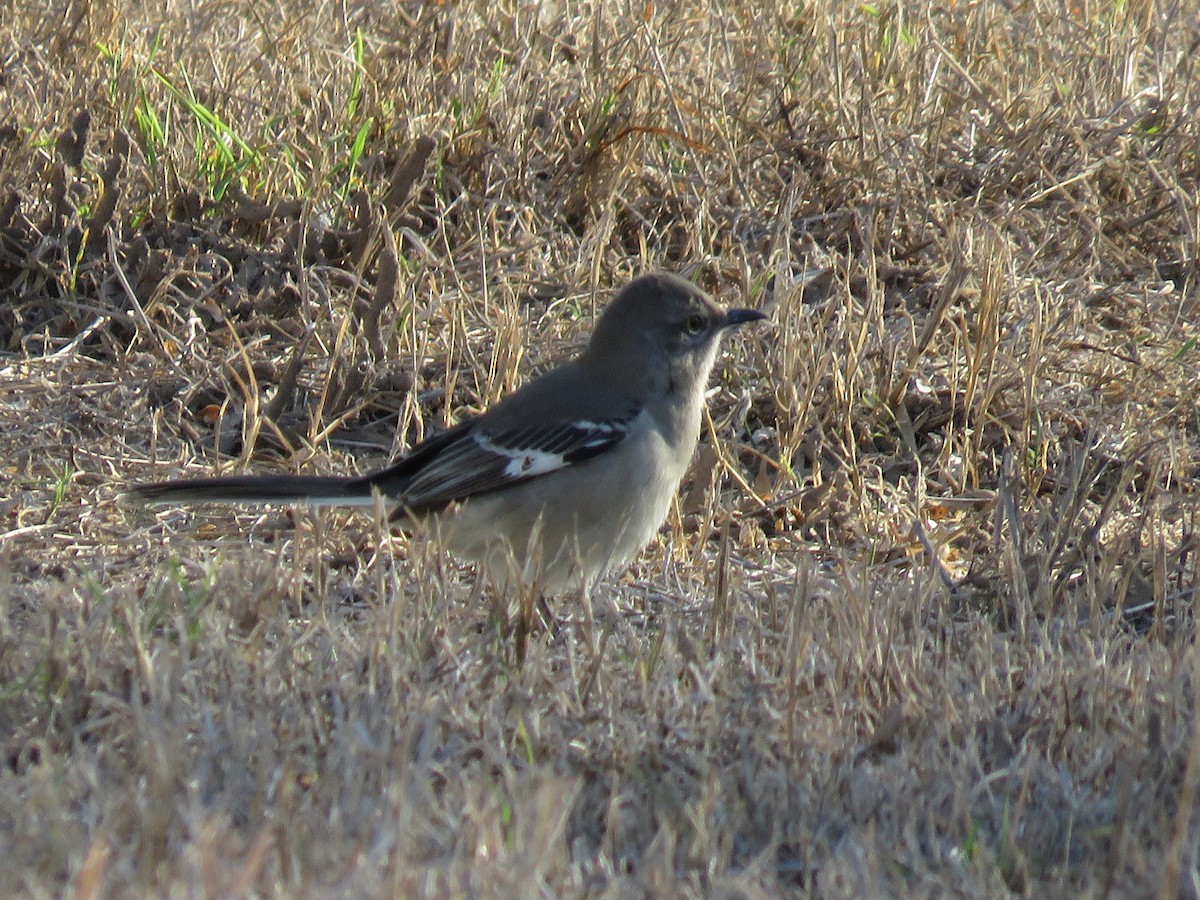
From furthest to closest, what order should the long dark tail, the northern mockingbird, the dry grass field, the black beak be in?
1. the black beak
2. the northern mockingbird
3. the long dark tail
4. the dry grass field

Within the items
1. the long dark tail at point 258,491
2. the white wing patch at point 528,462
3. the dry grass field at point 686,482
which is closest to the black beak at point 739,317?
the dry grass field at point 686,482

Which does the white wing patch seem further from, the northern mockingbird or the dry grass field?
the dry grass field

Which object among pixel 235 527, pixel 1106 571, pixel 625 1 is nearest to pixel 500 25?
pixel 625 1

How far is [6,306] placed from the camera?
289 inches

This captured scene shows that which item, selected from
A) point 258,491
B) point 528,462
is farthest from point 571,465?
point 258,491

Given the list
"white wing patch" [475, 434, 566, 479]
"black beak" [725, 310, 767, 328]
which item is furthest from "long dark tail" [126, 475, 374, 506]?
"black beak" [725, 310, 767, 328]

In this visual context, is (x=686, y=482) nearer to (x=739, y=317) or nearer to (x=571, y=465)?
(x=739, y=317)

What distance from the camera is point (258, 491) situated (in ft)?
18.5

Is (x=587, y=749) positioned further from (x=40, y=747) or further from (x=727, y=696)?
(x=40, y=747)

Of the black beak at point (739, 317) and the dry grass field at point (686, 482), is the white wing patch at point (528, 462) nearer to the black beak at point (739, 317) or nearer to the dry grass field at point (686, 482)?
the dry grass field at point (686, 482)

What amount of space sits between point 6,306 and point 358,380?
5.52 ft

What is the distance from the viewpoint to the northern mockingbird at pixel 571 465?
18.8 feet

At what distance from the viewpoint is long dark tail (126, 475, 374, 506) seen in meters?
5.60

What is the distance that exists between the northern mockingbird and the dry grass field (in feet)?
0.72
